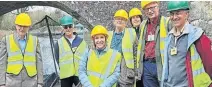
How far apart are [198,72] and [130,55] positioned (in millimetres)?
1555

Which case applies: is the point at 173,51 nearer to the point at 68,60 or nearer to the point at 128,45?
the point at 128,45

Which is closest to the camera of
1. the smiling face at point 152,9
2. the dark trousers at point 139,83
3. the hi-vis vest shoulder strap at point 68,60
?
the smiling face at point 152,9

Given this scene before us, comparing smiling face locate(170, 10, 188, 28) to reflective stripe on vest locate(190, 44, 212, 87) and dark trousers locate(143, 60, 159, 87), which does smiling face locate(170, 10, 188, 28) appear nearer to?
reflective stripe on vest locate(190, 44, 212, 87)

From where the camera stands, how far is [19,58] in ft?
17.9

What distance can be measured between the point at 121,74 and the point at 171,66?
1.25 metres

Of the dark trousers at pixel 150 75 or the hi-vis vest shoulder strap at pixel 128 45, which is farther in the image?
the hi-vis vest shoulder strap at pixel 128 45

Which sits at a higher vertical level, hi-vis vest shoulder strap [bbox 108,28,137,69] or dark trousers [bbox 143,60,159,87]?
hi-vis vest shoulder strap [bbox 108,28,137,69]

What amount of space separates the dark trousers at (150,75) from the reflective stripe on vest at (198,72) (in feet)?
3.67

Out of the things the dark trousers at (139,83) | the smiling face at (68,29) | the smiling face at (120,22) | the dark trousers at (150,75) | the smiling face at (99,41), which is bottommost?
the dark trousers at (139,83)

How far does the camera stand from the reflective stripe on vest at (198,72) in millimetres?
3879

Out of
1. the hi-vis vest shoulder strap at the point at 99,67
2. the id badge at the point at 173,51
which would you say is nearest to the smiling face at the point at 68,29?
the hi-vis vest shoulder strap at the point at 99,67

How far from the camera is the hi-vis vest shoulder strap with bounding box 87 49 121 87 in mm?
4977

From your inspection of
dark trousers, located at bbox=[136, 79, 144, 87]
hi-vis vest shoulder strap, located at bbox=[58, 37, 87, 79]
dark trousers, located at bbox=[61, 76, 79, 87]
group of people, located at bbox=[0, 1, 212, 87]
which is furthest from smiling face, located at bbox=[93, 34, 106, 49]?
dark trousers, located at bbox=[61, 76, 79, 87]

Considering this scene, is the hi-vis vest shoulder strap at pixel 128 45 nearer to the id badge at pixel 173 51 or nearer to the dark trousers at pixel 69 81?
the dark trousers at pixel 69 81
